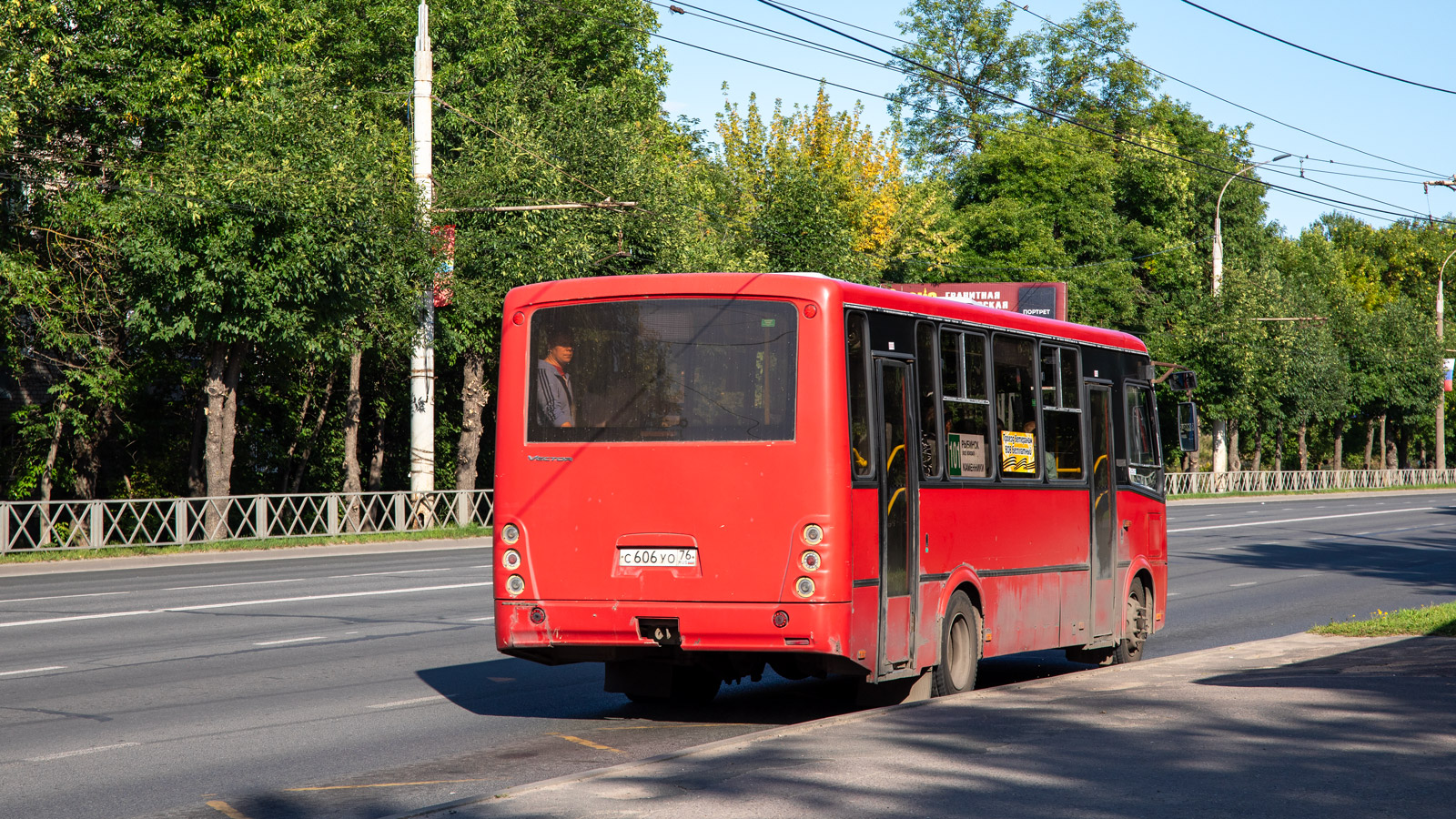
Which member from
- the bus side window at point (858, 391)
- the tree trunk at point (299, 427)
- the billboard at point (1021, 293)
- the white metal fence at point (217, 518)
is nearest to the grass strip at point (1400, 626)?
the bus side window at point (858, 391)

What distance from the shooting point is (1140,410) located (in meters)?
13.5

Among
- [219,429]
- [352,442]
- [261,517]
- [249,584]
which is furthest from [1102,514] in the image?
[352,442]

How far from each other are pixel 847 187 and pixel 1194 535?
2437 centimetres

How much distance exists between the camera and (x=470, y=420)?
37938 millimetres

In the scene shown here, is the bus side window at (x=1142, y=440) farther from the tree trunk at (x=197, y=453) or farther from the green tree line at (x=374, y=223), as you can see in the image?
the tree trunk at (x=197, y=453)

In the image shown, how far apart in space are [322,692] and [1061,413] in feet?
20.2

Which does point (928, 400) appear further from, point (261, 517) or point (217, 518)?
point (261, 517)

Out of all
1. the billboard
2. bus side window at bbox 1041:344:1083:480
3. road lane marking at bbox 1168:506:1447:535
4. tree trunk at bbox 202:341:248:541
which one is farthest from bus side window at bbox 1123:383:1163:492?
the billboard

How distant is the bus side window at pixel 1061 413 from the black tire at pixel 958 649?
1.64 meters

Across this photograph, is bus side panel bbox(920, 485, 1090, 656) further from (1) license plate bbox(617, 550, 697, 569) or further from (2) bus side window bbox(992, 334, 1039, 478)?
(1) license plate bbox(617, 550, 697, 569)

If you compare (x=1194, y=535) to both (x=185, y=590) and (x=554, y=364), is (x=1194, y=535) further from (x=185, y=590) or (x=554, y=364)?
(x=554, y=364)

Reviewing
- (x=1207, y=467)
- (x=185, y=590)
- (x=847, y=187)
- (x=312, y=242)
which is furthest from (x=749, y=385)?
(x=1207, y=467)

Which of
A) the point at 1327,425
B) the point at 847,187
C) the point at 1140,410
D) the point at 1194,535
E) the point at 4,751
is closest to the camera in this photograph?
the point at 4,751

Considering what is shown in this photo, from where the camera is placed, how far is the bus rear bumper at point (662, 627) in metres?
8.73
